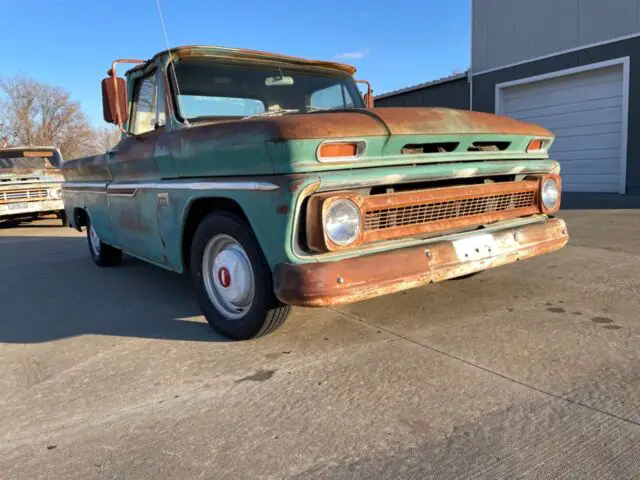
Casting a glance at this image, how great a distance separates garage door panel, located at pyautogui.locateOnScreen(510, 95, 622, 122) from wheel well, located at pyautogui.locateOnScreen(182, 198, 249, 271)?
1083cm

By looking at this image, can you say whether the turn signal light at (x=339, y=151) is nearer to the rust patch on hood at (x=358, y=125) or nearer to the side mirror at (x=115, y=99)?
the rust patch on hood at (x=358, y=125)

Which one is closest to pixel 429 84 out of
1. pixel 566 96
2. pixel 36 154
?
pixel 566 96

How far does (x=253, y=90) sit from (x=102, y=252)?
10.6ft

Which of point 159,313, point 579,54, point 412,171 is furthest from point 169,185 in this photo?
point 579,54

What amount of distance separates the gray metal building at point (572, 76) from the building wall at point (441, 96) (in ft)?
1.76

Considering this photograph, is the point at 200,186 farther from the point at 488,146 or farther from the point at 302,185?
the point at 488,146

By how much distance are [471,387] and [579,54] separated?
11438mm

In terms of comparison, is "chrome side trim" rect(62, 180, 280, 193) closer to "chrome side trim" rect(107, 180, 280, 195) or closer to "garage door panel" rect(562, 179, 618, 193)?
"chrome side trim" rect(107, 180, 280, 195)

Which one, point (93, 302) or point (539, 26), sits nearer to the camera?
point (93, 302)

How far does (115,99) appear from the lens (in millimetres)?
4117

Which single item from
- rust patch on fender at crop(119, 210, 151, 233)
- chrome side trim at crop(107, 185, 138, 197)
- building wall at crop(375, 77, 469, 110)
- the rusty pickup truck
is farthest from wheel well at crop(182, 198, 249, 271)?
building wall at crop(375, 77, 469, 110)

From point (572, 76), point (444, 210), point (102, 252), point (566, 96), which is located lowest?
point (102, 252)

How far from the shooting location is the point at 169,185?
367 cm

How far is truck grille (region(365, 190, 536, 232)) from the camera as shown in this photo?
290 centimetres
